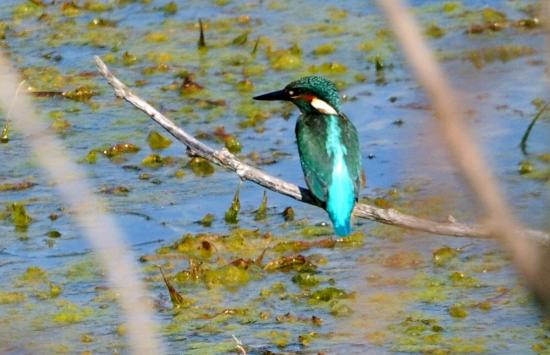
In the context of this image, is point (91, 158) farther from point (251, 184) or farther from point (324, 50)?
point (324, 50)

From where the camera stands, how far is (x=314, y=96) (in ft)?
14.9

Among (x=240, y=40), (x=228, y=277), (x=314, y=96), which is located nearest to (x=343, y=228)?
(x=314, y=96)

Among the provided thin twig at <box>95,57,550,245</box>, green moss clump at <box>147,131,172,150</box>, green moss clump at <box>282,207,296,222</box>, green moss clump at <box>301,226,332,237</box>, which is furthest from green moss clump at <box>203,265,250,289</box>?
green moss clump at <box>147,131,172,150</box>

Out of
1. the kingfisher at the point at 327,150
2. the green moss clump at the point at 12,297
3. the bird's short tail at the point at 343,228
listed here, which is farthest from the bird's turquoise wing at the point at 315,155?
the green moss clump at the point at 12,297

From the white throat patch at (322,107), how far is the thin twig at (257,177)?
2.47 ft

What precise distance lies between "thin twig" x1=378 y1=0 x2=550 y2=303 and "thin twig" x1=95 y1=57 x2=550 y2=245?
1.41 m

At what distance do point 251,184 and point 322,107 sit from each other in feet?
6.72

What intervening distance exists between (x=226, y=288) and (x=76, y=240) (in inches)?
35.7

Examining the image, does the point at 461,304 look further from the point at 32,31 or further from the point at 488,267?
the point at 32,31

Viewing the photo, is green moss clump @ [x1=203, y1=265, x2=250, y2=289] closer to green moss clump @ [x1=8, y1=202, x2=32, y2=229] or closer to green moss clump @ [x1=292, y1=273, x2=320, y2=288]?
green moss clump @ [x1=292, y1=273, x2=320, y2=288]

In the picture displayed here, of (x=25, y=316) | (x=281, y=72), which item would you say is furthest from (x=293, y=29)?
(x=25, y=316)

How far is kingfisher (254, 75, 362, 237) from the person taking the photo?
406cm

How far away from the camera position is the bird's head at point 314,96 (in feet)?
14.8

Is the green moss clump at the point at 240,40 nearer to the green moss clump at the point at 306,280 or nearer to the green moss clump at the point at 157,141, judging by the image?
the green moss clump at the point at 157,141
